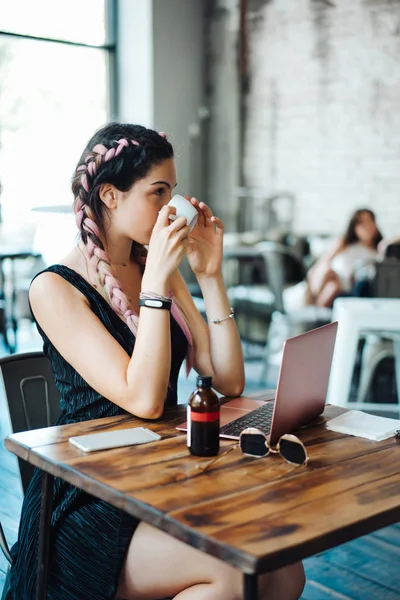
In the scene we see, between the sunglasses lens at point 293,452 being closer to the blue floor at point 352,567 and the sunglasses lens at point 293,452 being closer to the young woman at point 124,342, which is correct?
the young woman at point 124,342

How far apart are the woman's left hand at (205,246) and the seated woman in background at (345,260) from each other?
347cm

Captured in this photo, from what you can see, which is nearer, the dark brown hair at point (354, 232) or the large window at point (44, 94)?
the dark brown hair at point (354, 232)

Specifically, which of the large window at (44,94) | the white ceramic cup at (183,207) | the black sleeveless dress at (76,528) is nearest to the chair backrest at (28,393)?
the black sleeveless dress at (76,528)

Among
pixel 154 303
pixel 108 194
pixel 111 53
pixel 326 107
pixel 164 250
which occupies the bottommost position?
pixel 154 303

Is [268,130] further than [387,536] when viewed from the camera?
Yes

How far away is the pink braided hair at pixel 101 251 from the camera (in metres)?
1.74

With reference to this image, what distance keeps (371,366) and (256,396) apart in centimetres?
253

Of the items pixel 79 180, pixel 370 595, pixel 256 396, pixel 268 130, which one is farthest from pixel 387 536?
pixel 268 130

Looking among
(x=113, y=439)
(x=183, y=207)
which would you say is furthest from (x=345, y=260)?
(x=113, y=439)

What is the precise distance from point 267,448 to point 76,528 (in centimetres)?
41

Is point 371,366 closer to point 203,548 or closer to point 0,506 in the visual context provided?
point 0,506

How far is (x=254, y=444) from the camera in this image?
1351mm

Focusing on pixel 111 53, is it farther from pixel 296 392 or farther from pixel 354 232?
pixel 296 392

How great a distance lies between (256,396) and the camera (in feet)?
6.21
